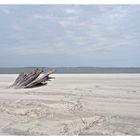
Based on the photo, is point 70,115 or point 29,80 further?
point 29,80

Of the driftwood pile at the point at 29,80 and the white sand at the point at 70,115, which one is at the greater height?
the driftwood pile at the point at 29,80

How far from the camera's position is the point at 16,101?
6.75 m

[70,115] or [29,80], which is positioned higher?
[29,80]

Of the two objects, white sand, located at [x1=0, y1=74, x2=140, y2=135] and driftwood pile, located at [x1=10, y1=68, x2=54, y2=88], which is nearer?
white sand, located at [x1=0, y1=74, x2=140, y2=135]

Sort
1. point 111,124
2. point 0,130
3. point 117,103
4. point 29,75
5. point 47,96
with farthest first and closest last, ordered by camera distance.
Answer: point 29,75
point 47,96
point 117,103
point 111,124
point 0,130

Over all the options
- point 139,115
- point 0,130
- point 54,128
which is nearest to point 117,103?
point 139,115

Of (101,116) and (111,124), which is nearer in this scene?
(111,124)

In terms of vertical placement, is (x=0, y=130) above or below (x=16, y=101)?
below

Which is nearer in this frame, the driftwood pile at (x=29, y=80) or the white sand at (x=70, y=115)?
the white sand at (x=70, y=115)
